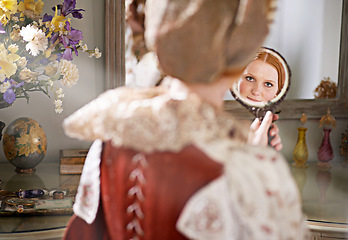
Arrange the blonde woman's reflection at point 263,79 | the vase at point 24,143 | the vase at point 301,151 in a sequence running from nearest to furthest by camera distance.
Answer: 1. the blonde woman's reflection at point 263,79
2. the vase at point 24,143
3. the vase at point 301,151

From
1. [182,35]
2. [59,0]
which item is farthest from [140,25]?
[182,35]

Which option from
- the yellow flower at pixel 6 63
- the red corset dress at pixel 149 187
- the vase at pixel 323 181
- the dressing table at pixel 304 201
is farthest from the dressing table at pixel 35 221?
the vase at pixel 323 181

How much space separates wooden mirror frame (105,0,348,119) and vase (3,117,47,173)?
0.28 metres

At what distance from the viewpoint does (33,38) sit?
1081 mm

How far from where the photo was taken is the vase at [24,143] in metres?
1.25

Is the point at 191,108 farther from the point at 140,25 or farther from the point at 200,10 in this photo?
the point at 140,25

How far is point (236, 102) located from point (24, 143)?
0.73 metres

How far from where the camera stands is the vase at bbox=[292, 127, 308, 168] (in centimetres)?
151

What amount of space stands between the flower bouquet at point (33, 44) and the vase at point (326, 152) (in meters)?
0.90

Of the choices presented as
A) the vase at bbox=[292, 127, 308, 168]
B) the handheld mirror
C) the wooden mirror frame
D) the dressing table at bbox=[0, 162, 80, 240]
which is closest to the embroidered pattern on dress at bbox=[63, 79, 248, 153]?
the dressing table at bbox=[0, 162, 80, 240]

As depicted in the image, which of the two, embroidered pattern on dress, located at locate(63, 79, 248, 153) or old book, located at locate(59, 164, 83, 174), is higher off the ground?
embroidered pattern on dress, located at locate(63, 79, 248, 153)

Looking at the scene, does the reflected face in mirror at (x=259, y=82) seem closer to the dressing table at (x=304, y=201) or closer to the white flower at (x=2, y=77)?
the dressing table at (x=304, y=201)

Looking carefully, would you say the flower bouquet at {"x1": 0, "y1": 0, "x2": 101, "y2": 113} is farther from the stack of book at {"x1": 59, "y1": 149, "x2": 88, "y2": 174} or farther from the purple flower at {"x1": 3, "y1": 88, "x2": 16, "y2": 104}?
the stack of book at {"x1": 59, "y1": 149, "x2": 88, "y2": 174}

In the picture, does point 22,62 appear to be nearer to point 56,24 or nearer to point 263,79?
point 56,24
